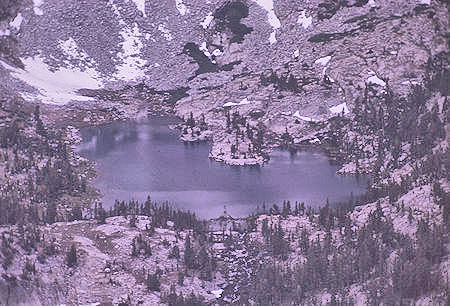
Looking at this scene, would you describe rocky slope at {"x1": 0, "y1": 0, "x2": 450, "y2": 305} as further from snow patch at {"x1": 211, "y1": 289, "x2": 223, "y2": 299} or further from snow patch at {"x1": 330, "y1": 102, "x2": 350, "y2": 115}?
snow patch at {"x1": 330, "y1": 102, "x2": 350, "y2": 115}

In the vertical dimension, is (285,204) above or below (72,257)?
above

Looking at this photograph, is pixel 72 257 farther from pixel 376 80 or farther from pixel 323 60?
pixel 323 60

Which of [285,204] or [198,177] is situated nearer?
[285,204]

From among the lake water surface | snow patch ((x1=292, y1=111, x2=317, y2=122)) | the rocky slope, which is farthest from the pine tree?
snow patch ((x1=292, y1=111, x2=317, y2=122))

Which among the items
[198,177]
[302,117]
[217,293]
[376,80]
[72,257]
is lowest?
[217,293]

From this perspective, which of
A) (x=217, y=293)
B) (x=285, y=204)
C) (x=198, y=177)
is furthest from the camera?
(x=198, y=177)

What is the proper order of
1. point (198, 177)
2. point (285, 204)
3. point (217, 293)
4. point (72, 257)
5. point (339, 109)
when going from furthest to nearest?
point (339, 109) < point (198, 177) < point (285, 204) < point (72, 257) < point (217, 293)

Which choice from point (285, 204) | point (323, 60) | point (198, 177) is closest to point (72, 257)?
point (285, 204)
